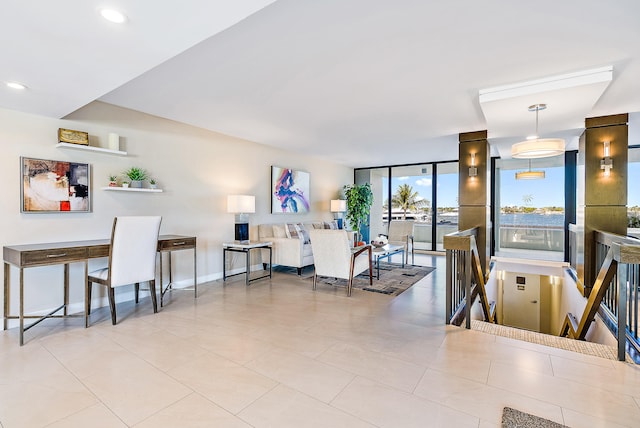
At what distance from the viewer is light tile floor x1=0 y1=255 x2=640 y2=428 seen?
176 centimetres

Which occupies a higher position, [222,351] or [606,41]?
[606,41]

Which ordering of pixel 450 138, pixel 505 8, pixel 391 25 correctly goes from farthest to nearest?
pixel 450 138
pixel 391 25
pixel 505 8

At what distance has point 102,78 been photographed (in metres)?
2.43

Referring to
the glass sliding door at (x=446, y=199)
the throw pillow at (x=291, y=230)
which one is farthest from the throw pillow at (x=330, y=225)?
the glass sliding door at (x=446, y=199)

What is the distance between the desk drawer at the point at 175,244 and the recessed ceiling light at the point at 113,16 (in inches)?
101

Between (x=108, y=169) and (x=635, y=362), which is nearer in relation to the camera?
(x=635, y=362)

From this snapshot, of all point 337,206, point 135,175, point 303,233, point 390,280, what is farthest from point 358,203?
point 135,175

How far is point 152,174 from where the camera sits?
4.19 m

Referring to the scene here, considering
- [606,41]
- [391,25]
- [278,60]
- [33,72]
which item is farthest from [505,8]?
[33,72]

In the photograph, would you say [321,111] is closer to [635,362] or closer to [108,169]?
[108,169]

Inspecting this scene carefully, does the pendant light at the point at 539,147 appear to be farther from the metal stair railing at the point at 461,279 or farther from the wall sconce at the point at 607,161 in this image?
the wall sconce at the point at 607,161

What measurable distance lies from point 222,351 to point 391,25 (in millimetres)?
2837

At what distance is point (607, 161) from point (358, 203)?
4937 millimetres

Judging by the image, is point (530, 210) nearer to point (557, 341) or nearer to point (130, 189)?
point (557, 341)
